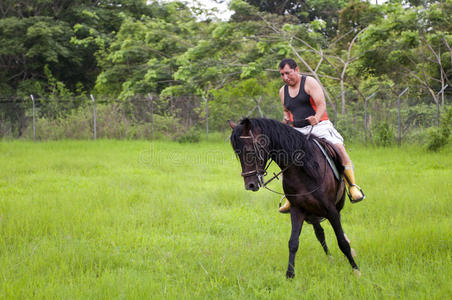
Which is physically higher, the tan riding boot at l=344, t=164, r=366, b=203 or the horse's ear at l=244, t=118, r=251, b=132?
the horse's ear at l=244, t=118, r=251, b=132

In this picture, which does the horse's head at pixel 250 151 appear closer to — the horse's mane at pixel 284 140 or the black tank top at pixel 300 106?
the horse's mane at pixel 284 140

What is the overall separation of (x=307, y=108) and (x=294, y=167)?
911 millimetres

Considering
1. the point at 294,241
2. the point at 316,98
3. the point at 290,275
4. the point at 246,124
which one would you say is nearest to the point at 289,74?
the point at 316,98

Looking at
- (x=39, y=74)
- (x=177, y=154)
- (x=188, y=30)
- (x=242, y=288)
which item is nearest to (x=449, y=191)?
(x=242, y=288)

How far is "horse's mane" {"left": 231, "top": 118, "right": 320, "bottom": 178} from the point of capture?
4.30 m

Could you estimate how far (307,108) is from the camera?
17.1 feet

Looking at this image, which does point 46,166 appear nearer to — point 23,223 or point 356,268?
point 23,223

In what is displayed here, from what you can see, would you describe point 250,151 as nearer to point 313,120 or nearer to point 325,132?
point 313,120

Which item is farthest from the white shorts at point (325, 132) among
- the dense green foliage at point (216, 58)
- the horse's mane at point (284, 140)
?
the dense green foliage at point (216, 58)

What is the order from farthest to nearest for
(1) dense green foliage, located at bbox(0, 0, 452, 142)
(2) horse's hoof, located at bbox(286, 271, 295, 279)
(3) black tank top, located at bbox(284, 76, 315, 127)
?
(1) dense green foliage, located at bbox(0, 0, 452, 142) → (3) black tank top, located at bbox(284, 76, 315, 127) → (2) horse's hoof, located at bbox(286, 271, 295, 279)

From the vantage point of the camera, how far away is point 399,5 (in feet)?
55.1

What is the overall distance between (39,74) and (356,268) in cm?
2772

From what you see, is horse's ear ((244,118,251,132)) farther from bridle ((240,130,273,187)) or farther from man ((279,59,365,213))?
man ((279,59,365,213))

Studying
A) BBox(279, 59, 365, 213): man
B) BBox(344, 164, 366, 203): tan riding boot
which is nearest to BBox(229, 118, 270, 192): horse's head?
BBox(279, 59, 365, 213): man
